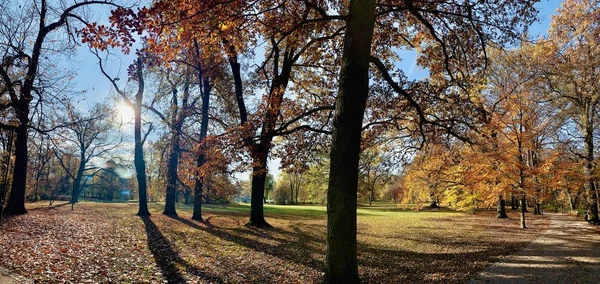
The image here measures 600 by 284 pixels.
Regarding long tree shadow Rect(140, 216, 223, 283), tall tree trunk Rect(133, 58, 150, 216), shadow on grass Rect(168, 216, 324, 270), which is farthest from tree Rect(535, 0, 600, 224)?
tall tree trunk Rect(133, 58, 150, 216)

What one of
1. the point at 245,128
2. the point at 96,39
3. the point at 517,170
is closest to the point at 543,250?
the point at 517,170

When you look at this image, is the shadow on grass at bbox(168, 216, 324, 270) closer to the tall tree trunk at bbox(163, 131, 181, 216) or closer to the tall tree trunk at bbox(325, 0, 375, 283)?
the tall tree trunk at bbox(325, 0, 375, 283)

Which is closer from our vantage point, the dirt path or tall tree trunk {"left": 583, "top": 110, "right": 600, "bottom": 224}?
the dirt path

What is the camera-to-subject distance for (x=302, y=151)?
44.2 ft

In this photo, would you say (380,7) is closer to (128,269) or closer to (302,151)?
(302,151)

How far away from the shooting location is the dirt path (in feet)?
24.8

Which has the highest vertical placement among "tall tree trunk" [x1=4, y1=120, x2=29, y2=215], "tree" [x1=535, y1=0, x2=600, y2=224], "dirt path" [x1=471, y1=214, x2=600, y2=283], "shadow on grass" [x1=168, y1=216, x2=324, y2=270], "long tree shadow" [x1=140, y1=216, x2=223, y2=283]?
"tree" [x1=535, y1=0, x2=600, y2=224]

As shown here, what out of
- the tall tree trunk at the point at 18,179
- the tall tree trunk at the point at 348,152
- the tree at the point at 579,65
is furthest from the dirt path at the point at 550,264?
the tall tree trunk at the point at 18,179

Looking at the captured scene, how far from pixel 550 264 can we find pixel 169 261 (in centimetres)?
1027

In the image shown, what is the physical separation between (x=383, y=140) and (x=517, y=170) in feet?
27.0

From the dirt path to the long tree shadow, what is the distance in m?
6.08

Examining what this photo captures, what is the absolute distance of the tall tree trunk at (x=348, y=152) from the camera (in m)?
5.26

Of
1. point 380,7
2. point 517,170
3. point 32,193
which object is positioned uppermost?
point 380,7

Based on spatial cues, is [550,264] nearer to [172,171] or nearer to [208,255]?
[208,255]
